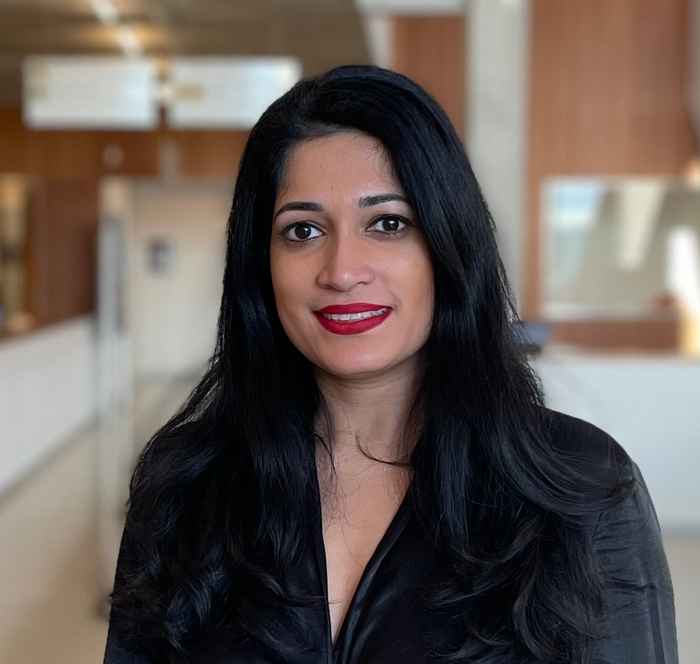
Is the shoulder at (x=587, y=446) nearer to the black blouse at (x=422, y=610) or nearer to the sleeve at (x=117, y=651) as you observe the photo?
the black blouse at (x=422, y=610)

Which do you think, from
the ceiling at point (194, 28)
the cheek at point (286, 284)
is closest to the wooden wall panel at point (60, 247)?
the ceiling at point (194, 28)

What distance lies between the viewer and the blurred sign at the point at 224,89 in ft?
28.3

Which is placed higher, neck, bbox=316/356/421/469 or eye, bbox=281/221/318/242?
eye, bbox=281/221/318/242

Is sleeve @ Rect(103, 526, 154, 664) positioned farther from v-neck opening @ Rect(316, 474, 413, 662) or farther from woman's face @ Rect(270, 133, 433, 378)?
woman's face @ Rect(270, 133, 433, 378)

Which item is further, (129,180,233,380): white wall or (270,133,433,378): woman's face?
(129,180,233,380): white wall

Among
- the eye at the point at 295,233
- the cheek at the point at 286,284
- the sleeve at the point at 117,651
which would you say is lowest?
the sleeve at the point at 117,651

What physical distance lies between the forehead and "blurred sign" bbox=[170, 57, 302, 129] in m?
7.20

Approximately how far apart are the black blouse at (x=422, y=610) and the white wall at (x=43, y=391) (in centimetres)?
628

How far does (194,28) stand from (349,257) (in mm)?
8161

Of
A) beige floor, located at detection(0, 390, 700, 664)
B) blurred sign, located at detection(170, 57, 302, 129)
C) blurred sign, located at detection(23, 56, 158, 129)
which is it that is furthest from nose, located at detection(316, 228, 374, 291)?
blurred sign, located at detection(23, 56, 158, 129)

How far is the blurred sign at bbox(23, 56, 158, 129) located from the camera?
8.71 metres

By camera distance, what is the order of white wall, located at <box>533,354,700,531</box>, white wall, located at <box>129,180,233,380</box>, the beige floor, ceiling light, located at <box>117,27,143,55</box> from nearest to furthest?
the beige floor
white wall, located at <box>533,354,700,531</box>
ceiling light, located at <box>117,27,143,55</box>
white wall, located at <box>129,180,233,380</box>

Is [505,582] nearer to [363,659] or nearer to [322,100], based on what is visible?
[363,659]

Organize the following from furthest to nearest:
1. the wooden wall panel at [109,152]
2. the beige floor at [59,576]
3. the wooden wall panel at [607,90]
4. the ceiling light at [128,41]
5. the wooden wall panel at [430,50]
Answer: the wooden wall panel at [109,152], the wooden wall panel at [607,90], the ceiling light at [128,41], the wooden wall panel at [430,50], the beige floor at [59,576]
